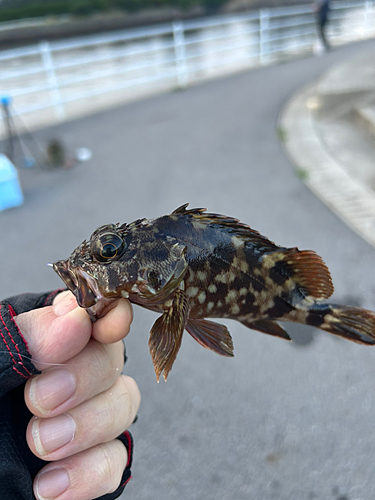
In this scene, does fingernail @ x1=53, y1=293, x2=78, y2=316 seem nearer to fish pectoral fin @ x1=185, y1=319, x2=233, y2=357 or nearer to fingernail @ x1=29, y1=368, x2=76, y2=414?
fingernail @ x1=29, y1=368, x2=76, y2=414

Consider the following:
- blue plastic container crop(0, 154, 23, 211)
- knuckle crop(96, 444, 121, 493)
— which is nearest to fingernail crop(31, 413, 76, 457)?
knuckle crop(96, 444, 121, 493)

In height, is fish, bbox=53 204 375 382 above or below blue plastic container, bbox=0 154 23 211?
above

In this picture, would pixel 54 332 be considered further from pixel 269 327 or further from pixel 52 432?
pixel 269 327

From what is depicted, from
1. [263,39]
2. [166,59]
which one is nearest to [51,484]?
[166,59]

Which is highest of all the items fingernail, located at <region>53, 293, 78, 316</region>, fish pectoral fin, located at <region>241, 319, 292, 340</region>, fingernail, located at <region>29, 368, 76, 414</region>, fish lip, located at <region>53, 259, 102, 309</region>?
fish lip, located at <region>53, 259, 102, 309</region>

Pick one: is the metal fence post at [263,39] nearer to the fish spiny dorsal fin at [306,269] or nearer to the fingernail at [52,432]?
the fish spiny dorsal fin at [306,269]

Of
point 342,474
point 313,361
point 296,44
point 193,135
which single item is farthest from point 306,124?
point 296,44
